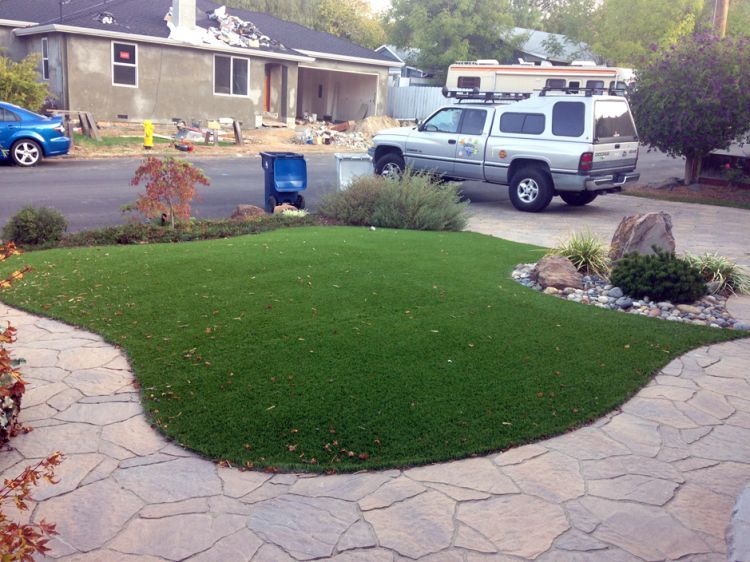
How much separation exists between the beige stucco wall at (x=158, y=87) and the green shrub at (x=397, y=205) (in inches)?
678

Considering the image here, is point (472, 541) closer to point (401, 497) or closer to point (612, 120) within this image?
point (401, 497)

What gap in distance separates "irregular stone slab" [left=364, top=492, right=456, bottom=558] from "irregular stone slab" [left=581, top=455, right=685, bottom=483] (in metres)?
0.93

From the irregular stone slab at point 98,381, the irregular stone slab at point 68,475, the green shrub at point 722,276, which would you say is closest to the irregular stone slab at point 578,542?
the irregular stone slab at point 68,475

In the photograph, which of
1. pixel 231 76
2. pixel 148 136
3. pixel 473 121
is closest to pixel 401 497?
pixel 473 121

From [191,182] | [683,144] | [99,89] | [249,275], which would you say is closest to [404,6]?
[99,89]

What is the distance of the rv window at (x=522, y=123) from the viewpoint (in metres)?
14.4

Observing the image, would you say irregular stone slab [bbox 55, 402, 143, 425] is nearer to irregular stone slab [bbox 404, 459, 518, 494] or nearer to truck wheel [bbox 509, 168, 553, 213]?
irregular stone slab [bbox 404, 459, 518, 494]

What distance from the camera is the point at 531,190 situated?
575 inches

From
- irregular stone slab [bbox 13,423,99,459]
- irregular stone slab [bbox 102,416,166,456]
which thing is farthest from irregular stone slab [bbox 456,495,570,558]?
irregular stone slab [bbox 13,423,99,459]

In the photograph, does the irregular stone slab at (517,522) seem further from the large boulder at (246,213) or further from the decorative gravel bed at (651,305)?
the large boulder at (246,213)

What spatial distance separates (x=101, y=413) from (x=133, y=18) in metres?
26.5

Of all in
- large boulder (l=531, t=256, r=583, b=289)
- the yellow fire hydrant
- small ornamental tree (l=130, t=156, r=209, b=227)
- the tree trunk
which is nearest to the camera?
large boulder (l=531, t=256, r=583, b=289)

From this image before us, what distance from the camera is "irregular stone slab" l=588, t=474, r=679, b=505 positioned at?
12.9ft

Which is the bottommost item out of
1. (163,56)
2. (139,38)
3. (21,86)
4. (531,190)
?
(531,190)
